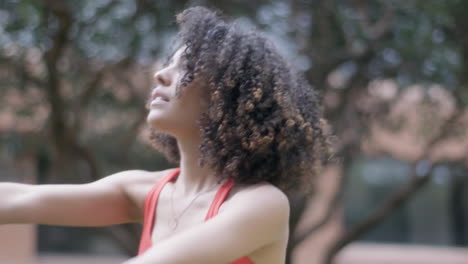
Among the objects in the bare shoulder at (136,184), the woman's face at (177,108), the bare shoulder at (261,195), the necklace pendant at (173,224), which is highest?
the woman's face at (177,108)

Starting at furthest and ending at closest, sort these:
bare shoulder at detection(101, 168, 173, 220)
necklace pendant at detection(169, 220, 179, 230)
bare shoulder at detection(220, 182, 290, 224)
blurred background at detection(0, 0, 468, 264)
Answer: blurred background at detection(0, 0, 468, 264) → bare shoulder at detection(101, 168, 173, 220) → necklace pendant at detection(169, 220, 179, 230) → bare shoulder at detection(220, 182, 290, 224)

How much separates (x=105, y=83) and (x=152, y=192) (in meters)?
5.96

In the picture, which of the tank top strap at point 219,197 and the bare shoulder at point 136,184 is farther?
the bare shoulder at point 136,184

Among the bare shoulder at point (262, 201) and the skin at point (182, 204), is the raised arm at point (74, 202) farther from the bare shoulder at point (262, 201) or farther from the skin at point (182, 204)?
the bare shoulder at point (262, 201)

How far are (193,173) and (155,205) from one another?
0.16m

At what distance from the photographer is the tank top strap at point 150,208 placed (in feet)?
6.66

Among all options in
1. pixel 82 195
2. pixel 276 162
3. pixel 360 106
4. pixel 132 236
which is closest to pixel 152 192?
pixel 82 195

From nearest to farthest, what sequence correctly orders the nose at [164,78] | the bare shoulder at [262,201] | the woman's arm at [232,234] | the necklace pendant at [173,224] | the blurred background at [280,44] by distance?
the woman's arm at [232,234] → the bare shoulder at [262,201] → the necklace pendant at [173,224] → the nose at [164,78] → the blurred background at [280,44]

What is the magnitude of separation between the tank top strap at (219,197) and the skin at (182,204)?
0.06ft

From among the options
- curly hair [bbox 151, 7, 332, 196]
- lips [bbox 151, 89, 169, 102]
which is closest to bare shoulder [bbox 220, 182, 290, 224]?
curly hair [bbox 151, 7, 332, 196]

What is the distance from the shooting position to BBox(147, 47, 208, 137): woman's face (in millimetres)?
2014

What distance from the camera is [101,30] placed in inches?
272

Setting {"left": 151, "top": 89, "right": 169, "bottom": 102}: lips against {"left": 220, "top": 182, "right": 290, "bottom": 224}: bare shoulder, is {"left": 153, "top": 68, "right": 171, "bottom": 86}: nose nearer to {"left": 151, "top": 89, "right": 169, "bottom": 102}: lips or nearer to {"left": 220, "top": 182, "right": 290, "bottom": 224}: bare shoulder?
{"left": 151, "top": 89, "right": 169, "bottom": 102}: lips

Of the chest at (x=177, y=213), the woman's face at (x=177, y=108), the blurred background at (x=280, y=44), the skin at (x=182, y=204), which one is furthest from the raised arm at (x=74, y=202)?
the blurred background at (x=280, y=44)
